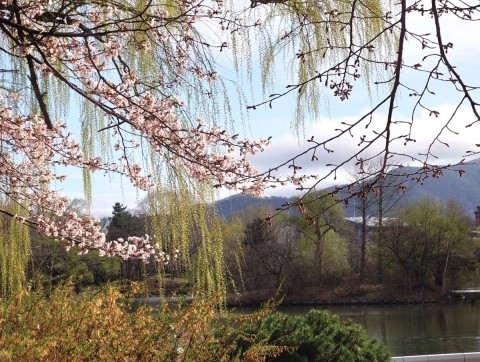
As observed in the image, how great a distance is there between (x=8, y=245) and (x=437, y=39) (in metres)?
2.09

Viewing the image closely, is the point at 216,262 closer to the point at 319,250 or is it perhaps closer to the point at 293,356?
the point at 293,356

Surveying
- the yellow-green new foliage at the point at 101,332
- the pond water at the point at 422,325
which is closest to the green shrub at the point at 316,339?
the yellow-green new foliage at the point at 101,332

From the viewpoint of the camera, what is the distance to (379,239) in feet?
88.1

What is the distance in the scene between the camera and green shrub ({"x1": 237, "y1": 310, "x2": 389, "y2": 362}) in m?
3.79

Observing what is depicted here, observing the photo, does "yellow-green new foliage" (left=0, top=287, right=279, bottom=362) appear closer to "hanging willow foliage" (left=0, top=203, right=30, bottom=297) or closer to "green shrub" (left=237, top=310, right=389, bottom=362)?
"hanging willow foliage" (left=0, top=203, right=30, bottom=297)

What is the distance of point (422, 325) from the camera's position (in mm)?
17625

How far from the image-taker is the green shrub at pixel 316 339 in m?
3.79

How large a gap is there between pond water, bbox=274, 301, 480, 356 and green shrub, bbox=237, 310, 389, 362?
6.72m

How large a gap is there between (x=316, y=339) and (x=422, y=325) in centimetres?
1464

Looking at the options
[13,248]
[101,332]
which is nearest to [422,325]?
[13,248]

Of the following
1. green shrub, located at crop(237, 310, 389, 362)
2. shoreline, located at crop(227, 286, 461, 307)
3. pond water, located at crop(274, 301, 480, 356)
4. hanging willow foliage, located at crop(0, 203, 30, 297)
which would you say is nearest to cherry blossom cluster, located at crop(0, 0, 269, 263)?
hanging willow foliage, located at crop(0, 203, 30, 297)

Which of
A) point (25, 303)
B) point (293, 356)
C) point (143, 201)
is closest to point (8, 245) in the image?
point (25, 303)

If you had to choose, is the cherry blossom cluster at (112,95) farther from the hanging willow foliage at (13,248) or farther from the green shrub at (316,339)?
the green shrub at (316,339)

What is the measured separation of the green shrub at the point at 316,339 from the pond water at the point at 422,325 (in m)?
6.72
